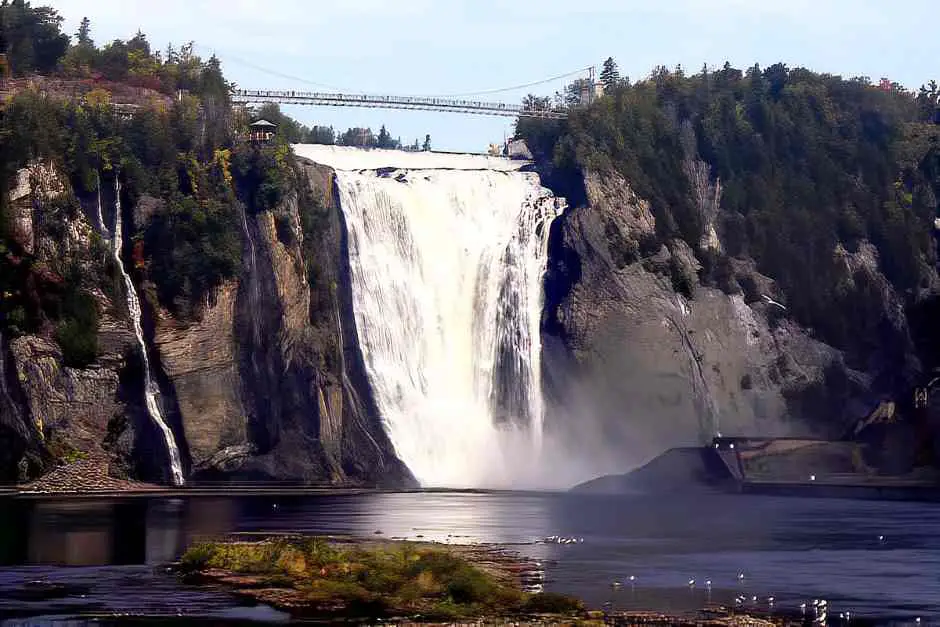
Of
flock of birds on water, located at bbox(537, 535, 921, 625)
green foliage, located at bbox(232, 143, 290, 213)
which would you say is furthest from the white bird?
flock of birds on water, located at bbox(537, 535, 921, 625)

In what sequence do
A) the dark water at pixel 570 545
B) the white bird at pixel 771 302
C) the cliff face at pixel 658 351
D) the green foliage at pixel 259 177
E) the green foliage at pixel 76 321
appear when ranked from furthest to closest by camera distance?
the white bird at pixel 771 302 → the cliff face at pixel 658 351 → the green foliage at pixel 259 177 → the green foliage at pixel 76 321 → the dark water at pixel 570 545

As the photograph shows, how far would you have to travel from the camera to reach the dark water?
183ft

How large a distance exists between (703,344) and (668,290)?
5.23 metres

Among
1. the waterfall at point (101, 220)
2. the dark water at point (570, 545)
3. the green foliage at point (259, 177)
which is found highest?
the green foliage at point (259, 177)

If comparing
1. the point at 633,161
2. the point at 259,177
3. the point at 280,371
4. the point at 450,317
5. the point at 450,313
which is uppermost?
the point at 633,161

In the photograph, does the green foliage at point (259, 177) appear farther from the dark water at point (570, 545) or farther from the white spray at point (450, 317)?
the dark water at point (570, 545)

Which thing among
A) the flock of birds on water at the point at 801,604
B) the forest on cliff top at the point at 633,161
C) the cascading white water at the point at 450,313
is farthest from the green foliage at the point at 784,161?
the flock of birds on water at the point at 801,604

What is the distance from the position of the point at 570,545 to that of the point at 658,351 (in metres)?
66.2

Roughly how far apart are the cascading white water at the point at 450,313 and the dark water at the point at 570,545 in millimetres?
16063

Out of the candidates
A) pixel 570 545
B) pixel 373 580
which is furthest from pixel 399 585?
pixel 570 545

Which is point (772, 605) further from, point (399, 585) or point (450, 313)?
point (450, 313)

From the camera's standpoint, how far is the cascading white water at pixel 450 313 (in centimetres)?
13050

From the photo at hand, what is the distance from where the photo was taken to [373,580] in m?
57.2

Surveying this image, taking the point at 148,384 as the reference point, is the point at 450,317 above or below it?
above
